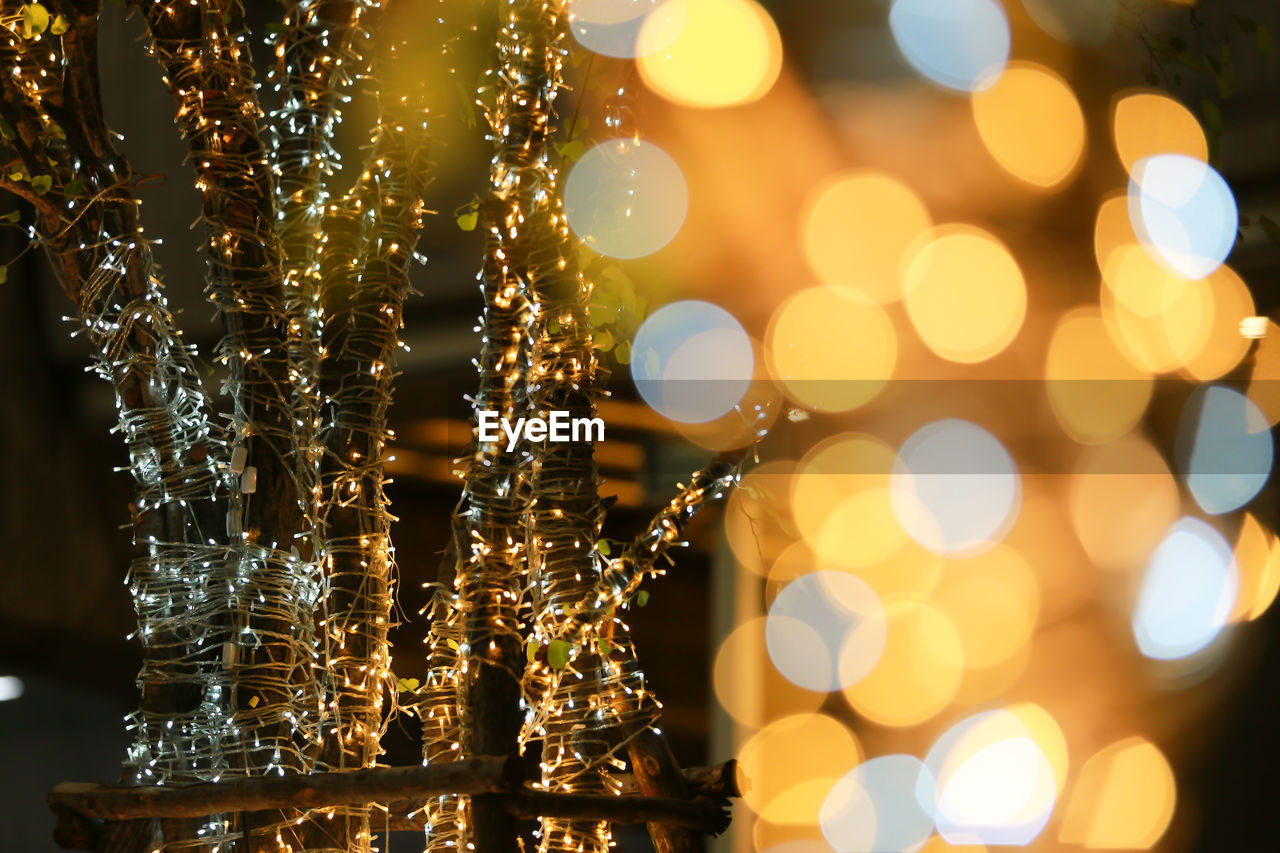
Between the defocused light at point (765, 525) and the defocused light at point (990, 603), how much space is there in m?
0.31

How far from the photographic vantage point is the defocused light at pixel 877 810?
6.22ft

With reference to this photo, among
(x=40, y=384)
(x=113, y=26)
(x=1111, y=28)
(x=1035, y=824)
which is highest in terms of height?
(x=113, y=26)

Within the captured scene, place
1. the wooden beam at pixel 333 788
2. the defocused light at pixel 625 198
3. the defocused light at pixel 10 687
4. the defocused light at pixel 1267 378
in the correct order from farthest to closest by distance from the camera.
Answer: the defocused light at pixel 10 687, the defocused light at pixel 1267 378, the defocused light at pixel 625 198, the wooden beam at pixel 333 788

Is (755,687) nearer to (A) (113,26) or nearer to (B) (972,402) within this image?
(B) (972,402)

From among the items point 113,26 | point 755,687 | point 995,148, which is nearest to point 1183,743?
point 755,687

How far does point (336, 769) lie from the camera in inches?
44.0

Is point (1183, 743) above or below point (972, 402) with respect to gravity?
below

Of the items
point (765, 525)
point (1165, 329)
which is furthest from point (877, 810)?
point (1165, 329)

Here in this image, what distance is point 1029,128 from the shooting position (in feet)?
6.19

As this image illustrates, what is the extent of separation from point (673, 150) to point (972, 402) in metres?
0.75

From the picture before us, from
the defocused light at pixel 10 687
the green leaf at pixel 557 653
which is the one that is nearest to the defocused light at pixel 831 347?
the green leaf at pixel 557 653

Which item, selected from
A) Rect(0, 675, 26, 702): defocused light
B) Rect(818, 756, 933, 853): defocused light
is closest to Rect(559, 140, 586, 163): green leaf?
Rect(818, 756, 933, 853): defocused light

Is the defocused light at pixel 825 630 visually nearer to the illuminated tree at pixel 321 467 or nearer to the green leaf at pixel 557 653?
the illuminated tree at pixel 321 467

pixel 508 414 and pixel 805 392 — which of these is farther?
pixel 805 392
